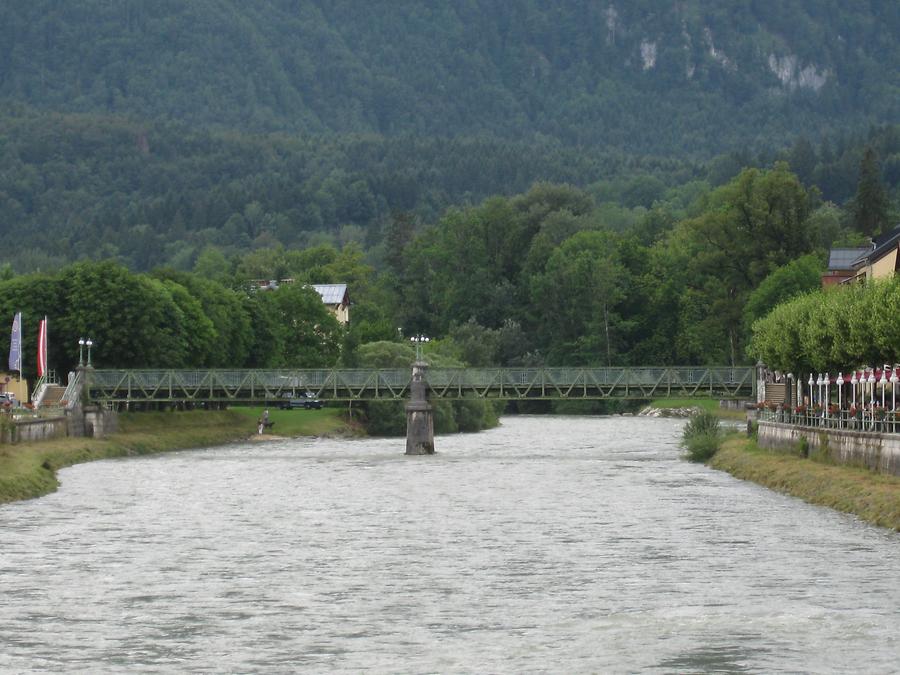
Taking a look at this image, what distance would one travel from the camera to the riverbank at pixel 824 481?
60.9 m

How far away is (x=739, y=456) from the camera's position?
94.8 meters

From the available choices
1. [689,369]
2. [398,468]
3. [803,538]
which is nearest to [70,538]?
[803,538]

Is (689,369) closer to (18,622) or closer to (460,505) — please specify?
(460,505)

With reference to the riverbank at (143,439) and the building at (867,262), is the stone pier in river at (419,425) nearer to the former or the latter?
the riverbank at (143,439)

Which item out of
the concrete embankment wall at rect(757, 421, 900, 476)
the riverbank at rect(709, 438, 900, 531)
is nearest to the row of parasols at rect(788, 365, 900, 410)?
the concrete embankment wall at rect(757, 421, 900, 476)

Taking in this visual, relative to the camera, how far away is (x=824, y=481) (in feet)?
235

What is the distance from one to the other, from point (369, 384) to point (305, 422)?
27308 mm

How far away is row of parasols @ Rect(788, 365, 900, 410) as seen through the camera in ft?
257

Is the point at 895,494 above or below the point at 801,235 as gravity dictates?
below

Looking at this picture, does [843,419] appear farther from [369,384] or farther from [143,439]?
[143,439]

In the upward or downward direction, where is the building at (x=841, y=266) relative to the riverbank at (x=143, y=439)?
upward

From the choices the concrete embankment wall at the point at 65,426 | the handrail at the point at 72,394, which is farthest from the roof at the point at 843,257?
the handrail at the point at 72,394

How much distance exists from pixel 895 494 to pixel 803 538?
219 inches

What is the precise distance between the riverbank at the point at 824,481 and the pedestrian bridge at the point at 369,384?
24328 millimetres
